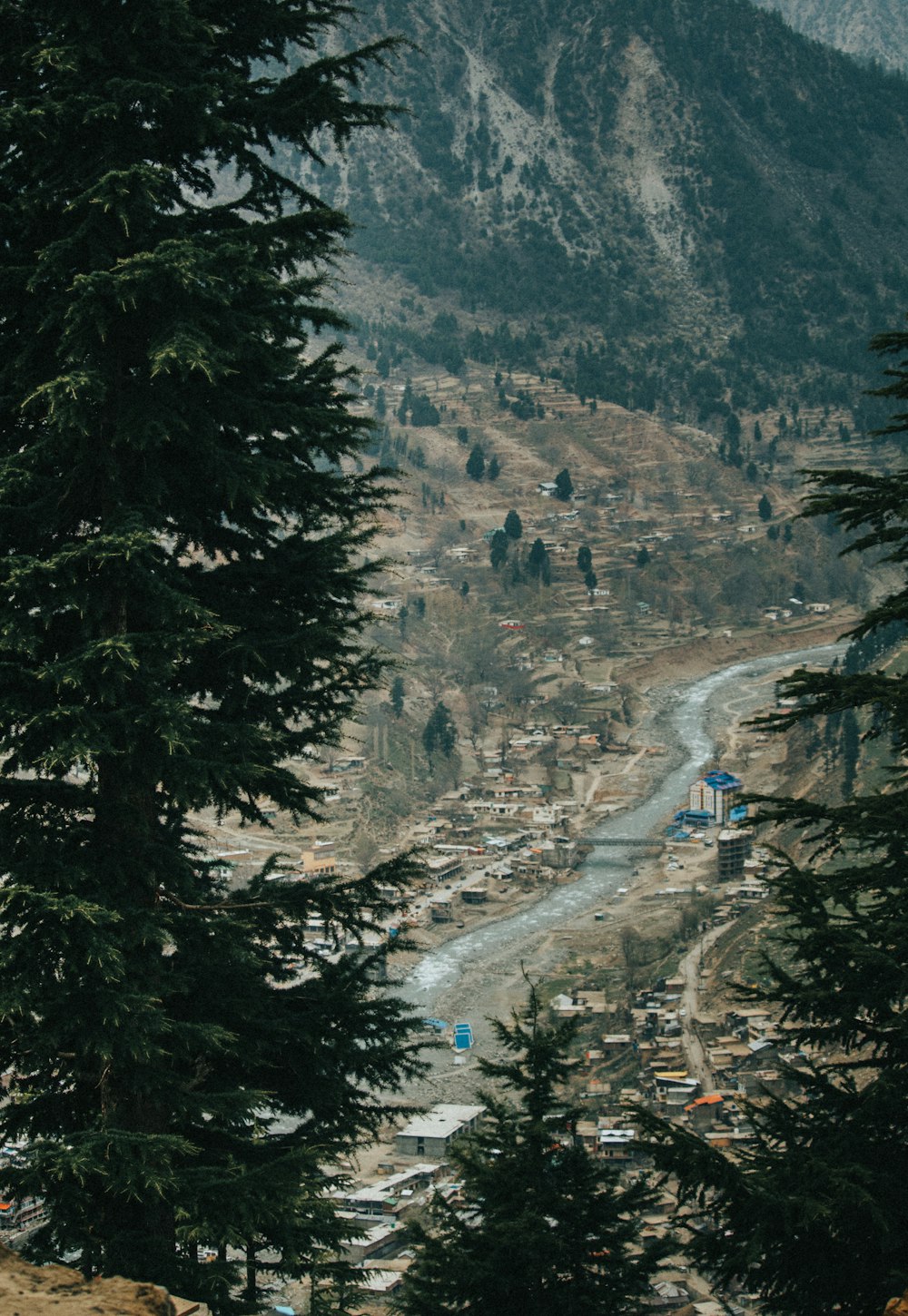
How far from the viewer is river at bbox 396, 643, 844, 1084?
3561 inches

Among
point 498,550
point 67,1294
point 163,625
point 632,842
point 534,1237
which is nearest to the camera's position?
point 67,1294

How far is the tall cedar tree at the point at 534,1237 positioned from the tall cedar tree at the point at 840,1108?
2.36m

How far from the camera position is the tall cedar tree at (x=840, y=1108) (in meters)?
10.2

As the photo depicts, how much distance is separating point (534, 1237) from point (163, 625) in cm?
587

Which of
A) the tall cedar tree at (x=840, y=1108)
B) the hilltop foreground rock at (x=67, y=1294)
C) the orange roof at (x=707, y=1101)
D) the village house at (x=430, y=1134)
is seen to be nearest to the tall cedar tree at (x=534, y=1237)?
the tall cedar tree at (x=840, y=1108)

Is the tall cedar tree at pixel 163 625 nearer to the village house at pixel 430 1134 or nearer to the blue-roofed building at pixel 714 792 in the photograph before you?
the village house at pixel 430 1134

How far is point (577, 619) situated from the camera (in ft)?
601

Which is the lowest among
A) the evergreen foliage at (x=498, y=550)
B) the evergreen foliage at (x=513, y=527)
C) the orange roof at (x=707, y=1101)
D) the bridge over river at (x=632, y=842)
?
the orange roof at (x=707, y=1101)

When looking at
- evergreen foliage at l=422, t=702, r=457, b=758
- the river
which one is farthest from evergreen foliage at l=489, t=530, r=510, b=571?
evergreen foliage at l=422, t=702, r=457, b=758

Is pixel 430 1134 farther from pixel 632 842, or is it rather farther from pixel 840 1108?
pixel 840 1108

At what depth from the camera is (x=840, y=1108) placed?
1120cm

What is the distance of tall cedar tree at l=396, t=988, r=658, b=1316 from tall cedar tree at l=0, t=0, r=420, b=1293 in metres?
2.22

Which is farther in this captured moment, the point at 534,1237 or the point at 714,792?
the point at 714,792

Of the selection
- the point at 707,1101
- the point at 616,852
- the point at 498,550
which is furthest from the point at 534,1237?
the point at 498,550
